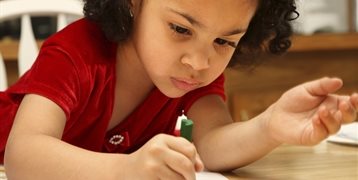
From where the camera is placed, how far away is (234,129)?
2.94ft

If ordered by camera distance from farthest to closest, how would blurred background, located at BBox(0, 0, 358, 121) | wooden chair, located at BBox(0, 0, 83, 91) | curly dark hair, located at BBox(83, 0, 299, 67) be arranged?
blurred background, located at BBox(0, 0, 358, 121)
wooden chair, located at BBox(0, 0, 83, 91)
curly dark hair, located at BBox(83, 0, 299, 67)

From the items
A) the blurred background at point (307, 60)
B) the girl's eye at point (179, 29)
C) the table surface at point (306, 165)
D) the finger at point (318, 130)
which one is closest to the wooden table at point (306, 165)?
the table surface at point (306, 165)

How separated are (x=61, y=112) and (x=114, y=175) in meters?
0.16

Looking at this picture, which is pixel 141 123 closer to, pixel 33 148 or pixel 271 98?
pixel 33 148

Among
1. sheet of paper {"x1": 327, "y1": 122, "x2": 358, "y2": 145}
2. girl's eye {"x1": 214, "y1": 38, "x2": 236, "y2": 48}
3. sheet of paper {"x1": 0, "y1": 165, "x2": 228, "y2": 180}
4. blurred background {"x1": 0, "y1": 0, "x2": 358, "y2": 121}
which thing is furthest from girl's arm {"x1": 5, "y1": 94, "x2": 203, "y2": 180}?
blurred background {"x1": 0, "y1": 0, "x2": 358, "y2": 121}

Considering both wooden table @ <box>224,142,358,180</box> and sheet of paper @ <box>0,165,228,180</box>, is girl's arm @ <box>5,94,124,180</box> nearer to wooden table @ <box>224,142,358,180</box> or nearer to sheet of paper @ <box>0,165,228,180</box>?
sheet of paper @ <box>0,165,228,180</box>

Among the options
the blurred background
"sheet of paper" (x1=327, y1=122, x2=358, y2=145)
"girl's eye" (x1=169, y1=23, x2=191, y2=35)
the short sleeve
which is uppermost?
"girl's eye" (x1=169, y1=23, x2=191, y2=35)

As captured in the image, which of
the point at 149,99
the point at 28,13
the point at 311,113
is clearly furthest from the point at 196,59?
the point at 28,13

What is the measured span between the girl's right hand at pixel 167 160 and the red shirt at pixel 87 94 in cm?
21

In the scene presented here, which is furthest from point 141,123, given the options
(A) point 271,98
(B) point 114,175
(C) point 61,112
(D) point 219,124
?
(A) point 271,98

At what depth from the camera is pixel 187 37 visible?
0.72 metres

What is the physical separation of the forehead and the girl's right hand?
0.67 ft

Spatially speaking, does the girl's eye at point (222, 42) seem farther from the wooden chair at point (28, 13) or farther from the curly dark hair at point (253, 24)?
the wooden chair at point (28, 13)

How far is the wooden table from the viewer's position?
770mm
